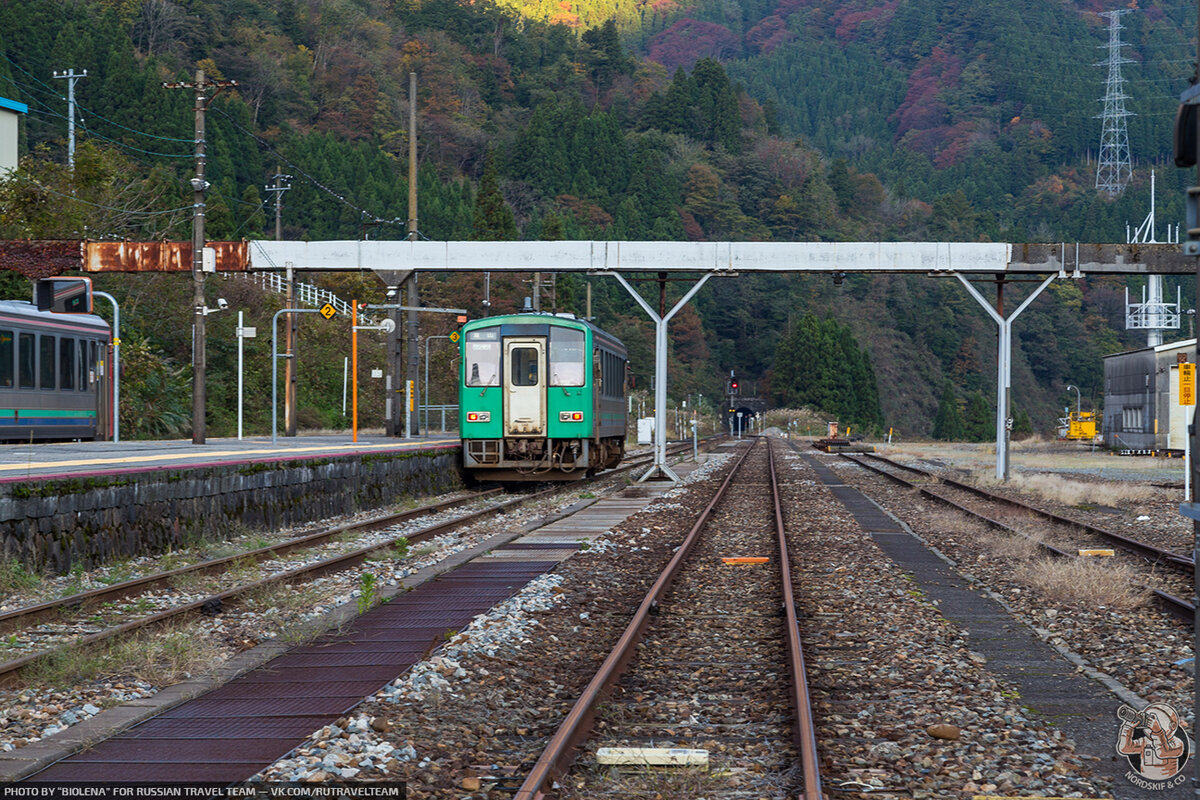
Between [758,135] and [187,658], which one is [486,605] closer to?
[187,658]

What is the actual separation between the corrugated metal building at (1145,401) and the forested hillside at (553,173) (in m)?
30.0

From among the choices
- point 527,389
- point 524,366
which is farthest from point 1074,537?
point 524,366

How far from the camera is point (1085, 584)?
1079 cm

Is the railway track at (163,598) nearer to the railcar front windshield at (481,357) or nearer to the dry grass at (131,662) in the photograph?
the dry grass at (131,662)

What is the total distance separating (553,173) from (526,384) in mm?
83750

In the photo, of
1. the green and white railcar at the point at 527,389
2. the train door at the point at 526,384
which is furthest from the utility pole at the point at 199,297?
the train door at the point at 526,384

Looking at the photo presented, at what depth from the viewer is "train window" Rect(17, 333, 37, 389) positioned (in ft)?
75.0

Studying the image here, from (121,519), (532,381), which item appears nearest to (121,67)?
(532,381)

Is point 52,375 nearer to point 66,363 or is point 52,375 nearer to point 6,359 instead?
point 66,363

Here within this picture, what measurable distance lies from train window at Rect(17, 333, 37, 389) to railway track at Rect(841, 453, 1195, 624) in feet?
55.3

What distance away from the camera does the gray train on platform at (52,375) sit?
74.4 feet

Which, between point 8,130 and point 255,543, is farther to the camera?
point 8,130

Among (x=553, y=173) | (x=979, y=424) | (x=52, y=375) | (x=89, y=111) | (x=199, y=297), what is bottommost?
(x=979, y=424)

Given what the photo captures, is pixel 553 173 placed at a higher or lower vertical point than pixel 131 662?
higher
